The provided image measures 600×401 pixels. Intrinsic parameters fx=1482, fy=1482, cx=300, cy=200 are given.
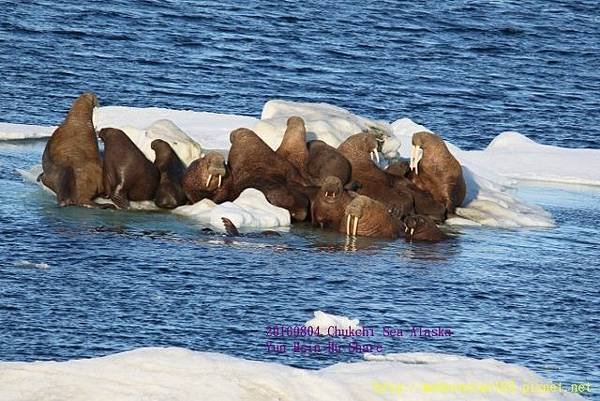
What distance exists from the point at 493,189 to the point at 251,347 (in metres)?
9.21

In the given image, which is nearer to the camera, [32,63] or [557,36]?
[32,63]

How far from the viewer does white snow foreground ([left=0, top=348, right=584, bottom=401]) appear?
8.48 meters

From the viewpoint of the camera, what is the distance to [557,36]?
4284 cm

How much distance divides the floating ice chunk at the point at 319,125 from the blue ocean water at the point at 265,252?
7.85 ft

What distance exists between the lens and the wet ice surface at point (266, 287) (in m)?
12.0

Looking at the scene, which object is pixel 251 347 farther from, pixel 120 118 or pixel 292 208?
pixel 120 118

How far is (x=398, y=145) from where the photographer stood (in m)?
20.0

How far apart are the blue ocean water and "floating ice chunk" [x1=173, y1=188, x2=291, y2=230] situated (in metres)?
0.30

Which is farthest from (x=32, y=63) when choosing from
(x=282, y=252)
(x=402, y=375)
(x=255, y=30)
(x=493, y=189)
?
(x=402, y=375)

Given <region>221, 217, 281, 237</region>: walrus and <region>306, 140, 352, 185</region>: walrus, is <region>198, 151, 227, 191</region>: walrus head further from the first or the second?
<region>306, 140, 352, 185</region>: walrus

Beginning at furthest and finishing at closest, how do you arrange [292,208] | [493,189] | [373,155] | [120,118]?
[120,118] < [493,189] < [373,155] < [292,208]

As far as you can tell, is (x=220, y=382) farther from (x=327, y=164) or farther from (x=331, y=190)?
(x=327, y=164)

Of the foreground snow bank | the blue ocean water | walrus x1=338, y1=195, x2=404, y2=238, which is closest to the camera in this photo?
the blue ocean water

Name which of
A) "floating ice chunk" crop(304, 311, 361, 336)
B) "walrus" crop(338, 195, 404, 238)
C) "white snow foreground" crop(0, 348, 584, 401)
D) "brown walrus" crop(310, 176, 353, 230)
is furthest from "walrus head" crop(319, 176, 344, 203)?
"white snow foreground" crop(0, 348, 584, 401)
